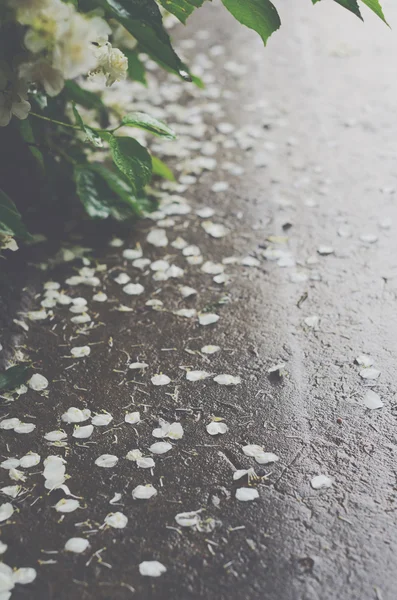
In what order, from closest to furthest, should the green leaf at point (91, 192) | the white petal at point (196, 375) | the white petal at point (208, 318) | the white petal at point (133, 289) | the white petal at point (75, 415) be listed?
the white petal at point (75, 415) → the white petal at point (196, 375) → the white petal at point (208, 318) → the white petal at point (133, 289) → the green leaf at point (91, 192)

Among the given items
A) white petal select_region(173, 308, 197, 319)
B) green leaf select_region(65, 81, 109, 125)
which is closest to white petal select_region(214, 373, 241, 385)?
white petal select_region(173, 308, 197, 319)

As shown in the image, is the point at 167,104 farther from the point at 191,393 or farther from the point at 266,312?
the point at 191,393

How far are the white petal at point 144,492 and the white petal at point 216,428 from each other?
174 millimetres

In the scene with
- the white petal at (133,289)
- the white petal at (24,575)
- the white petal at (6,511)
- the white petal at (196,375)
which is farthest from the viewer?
the white petal at (133,289)

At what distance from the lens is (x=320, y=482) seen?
1327 millimetres

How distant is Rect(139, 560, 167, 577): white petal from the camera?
1.17 meters

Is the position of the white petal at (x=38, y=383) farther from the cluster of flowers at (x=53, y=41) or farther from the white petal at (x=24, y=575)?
the cluster of flowers at (x=53, y=41)

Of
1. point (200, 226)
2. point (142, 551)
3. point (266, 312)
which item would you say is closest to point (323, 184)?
point (200, 226)

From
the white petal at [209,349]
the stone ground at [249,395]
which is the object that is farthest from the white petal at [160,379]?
the white petal at [209,349]

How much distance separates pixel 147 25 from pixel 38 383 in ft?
2.42

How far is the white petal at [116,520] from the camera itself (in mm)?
1255

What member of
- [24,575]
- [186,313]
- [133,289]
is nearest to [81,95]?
[133,289]

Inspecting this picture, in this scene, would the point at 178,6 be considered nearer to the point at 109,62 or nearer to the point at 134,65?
the point at 109,62

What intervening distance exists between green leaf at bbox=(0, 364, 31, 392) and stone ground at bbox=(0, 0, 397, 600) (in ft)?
0.13
